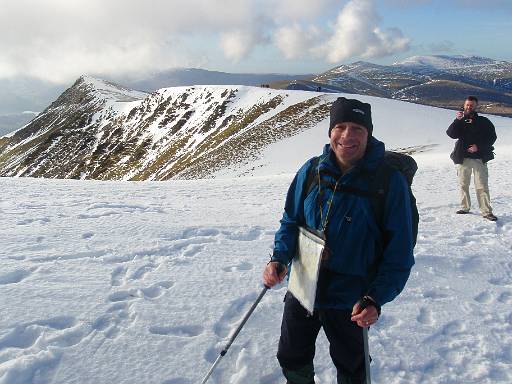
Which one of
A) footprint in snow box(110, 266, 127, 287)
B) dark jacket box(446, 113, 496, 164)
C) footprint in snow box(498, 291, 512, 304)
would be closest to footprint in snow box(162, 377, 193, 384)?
footprint in snow box(110, 266, 127, 287)

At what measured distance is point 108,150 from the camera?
3494 inches

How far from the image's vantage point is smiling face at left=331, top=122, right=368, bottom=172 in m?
3.47

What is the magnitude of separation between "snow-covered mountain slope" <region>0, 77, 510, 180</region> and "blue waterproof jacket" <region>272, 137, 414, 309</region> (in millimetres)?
31059

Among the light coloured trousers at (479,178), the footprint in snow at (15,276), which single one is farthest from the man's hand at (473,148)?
the footprint in snow at (15,276)

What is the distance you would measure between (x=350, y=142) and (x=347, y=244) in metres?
0.87

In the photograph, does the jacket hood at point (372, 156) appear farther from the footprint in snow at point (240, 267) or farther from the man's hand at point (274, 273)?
the footprint in snow at point (240, 267)

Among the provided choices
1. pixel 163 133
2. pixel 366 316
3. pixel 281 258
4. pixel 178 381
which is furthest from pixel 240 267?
pixel 163 133

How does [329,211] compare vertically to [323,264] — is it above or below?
above

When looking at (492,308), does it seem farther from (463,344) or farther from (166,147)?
(166,147)

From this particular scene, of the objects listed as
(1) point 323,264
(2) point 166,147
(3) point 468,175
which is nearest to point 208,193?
(3) point 468,175

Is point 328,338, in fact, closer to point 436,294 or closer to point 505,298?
point 436,294

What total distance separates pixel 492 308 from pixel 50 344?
6.21m

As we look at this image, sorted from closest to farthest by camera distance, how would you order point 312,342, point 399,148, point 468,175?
point 312,342
point 468,175
point 399,148

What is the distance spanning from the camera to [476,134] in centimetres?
1007
